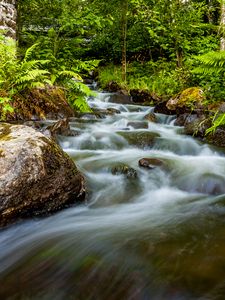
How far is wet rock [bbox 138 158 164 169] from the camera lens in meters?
5.08

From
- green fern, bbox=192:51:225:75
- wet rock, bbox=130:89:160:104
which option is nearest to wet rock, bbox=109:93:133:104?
wet rock, bbox=130:89:160:104

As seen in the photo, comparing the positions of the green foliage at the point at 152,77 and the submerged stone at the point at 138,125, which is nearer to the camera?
the submerged stone at the point at 138,125

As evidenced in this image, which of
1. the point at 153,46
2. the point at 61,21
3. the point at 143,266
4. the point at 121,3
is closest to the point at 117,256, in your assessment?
the point at 143,266

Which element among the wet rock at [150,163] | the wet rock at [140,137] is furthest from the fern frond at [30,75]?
the wet rock at [150,163]

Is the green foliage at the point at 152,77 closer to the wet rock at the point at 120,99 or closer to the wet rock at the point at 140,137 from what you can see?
the wet rock at the point at 120,99

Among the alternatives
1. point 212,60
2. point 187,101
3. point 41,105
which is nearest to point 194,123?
point 187,101

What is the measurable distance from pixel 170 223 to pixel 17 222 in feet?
5.20

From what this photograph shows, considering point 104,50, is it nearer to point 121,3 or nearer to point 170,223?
point 121,3

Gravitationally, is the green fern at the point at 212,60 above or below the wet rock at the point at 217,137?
above

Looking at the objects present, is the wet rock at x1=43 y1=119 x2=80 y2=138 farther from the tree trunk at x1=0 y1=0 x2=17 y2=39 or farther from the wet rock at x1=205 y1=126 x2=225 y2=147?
the tree trunk at x1=0 y1=0 x2=17 y2=39

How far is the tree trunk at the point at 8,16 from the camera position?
7.72m

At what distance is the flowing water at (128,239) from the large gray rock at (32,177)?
0.53ft

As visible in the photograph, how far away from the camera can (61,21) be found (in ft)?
28.3

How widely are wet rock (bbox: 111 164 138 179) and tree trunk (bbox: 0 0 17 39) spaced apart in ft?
15.5
